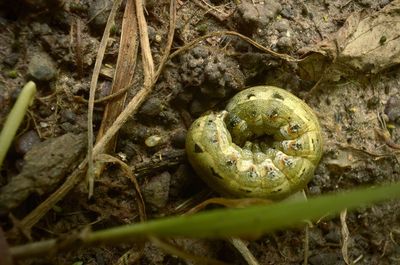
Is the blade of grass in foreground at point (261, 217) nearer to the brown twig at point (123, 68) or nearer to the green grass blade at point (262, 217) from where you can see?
the green grass blade at point (262, 217)

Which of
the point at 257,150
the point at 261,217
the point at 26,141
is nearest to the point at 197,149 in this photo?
the point at 257,150

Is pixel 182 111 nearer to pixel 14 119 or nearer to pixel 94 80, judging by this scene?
pixel 94 80

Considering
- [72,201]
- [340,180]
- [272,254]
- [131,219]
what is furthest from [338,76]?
[72,201]

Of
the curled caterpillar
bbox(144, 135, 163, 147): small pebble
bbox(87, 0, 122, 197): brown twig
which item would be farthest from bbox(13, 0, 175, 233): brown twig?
the curled caterpillar

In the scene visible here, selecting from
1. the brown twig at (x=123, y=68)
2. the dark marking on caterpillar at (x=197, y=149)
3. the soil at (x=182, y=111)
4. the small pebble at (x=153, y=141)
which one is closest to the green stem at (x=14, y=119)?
the soil at (x=182, y=111)

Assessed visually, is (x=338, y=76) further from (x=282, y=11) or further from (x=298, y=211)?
(x=298, y=211)
